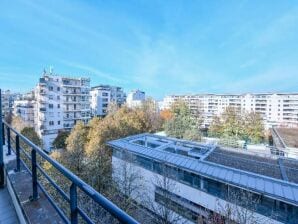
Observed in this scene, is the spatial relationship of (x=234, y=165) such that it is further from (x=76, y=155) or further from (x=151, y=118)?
(x=151, y=118)

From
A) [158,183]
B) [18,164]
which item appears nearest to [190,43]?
[158,183]

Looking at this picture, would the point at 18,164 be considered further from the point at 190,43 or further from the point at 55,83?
the point at 190,43

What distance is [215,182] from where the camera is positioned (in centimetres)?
729

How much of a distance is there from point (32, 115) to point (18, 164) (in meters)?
28.0

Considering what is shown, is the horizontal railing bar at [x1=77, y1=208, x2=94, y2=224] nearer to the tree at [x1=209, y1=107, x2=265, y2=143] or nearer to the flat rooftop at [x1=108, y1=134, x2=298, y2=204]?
the flat rooftop at [x1=108, y1=134, x2=298, y2=204]

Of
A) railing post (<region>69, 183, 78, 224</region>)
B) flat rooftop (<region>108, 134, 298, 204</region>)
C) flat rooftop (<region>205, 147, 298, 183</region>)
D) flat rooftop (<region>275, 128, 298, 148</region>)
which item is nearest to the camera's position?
railing post (<region>69, 183, 78, 224</region>)

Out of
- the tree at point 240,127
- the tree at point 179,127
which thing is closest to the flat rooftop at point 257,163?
the tree at point 179,127

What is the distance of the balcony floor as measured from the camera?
1685 millimetres

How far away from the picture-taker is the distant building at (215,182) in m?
6.11

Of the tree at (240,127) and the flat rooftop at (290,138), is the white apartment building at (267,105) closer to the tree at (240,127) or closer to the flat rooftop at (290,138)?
the tree at (240,127)

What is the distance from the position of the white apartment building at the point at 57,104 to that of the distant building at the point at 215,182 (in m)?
13.6

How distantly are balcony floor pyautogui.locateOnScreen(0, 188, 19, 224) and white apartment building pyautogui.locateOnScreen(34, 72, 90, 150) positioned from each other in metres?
21.4

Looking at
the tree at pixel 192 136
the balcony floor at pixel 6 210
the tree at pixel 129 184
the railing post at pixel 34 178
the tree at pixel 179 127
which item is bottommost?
the tree at pixel 129 184

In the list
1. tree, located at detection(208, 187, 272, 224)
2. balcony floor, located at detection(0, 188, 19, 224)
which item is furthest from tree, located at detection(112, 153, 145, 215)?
balcony floor, located at detection(0, 188, 19, 224)
